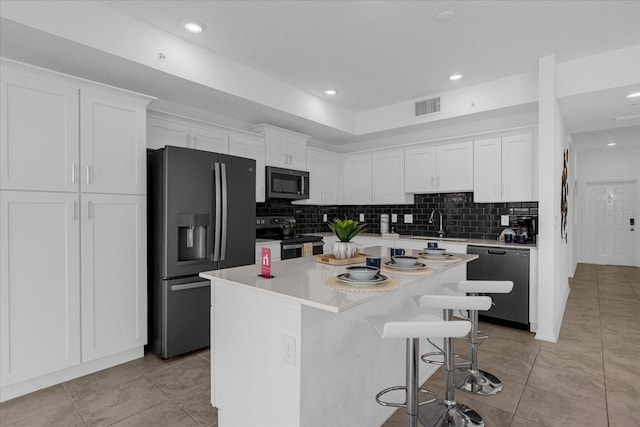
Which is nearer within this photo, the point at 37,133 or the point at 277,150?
the point at 37,133

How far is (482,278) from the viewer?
3.96 meters

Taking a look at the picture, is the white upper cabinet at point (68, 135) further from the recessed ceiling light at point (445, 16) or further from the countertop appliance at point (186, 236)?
the recessed ceiling light at point (445, 16)

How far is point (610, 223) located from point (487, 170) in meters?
5.71

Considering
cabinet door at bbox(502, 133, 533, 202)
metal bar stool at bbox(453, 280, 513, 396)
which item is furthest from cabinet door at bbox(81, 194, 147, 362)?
cabinet door at bbox(502, 133, 533, 202)

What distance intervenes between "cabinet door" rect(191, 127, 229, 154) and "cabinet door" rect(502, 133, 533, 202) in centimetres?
342

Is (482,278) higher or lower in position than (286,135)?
lower

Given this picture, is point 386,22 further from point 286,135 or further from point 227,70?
point 286,135

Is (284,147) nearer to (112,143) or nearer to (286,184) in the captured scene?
(286,184)

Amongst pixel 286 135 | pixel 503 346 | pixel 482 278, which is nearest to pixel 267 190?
pixel 286 135

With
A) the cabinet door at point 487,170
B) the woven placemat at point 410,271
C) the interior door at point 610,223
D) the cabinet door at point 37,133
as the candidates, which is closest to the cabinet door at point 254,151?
the cabinet door at point 37,133

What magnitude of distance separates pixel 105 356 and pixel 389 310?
7.74 feet

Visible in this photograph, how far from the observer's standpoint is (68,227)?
2578mm

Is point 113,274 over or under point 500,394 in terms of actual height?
over

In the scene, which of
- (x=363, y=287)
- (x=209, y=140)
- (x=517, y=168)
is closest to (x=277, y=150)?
(x=209, y=140)
